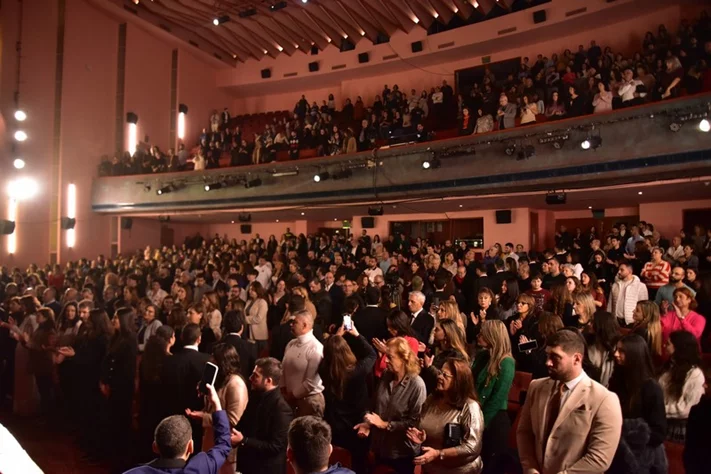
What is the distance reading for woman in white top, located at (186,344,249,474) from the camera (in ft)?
9.42

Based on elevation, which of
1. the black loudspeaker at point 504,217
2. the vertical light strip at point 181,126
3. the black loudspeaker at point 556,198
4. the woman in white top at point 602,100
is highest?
the vertical light strip at point 181,126

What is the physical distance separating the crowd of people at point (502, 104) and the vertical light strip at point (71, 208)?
1.12 m

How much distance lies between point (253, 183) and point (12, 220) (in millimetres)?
7087

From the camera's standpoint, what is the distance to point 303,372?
3.41 meters

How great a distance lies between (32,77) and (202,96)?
254 inches

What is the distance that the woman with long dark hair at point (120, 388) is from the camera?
13.0 feet

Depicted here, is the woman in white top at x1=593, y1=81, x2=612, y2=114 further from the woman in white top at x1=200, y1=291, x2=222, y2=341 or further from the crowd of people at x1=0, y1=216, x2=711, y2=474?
the woman in white top at x1=200, y1=291, x2=222, y2=341

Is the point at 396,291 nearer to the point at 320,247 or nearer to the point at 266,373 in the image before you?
the point at 266,373

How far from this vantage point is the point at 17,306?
5832mm

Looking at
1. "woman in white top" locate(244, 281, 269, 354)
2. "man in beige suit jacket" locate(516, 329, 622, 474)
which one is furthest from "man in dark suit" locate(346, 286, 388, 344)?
"man in beige suit jacket" locate(516, 329, 622, 474)

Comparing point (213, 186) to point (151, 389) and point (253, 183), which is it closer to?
point (253, 183)

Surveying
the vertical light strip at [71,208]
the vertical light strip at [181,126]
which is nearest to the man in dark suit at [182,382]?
the vertical light strip at [71,208]

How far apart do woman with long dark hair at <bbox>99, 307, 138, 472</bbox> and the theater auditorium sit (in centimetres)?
3

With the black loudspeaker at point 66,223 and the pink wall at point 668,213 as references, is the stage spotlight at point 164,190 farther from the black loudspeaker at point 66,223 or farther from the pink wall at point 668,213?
the pink wall at point 668,213
